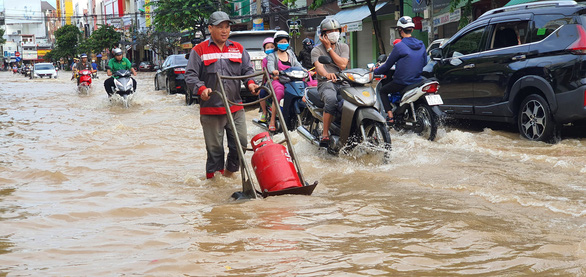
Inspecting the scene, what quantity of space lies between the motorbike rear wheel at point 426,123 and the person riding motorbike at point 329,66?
1.57 meters

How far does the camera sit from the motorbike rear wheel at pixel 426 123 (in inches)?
346

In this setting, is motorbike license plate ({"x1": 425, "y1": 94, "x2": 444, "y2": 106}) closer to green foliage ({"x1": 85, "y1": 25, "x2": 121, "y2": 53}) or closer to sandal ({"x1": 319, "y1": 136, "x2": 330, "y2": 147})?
sandal ({"x1": 319, "y1": 136, "x2": 330, "y2": 147})

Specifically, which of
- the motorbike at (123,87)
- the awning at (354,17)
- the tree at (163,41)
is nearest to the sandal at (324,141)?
the motorbike at (123,87)

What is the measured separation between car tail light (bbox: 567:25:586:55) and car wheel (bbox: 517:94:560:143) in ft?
2.39

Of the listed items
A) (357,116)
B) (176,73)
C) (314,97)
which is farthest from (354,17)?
(357,116)

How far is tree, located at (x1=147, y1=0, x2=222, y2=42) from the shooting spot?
4666 centimetres

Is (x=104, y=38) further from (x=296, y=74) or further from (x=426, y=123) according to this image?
(x=426, y=123)

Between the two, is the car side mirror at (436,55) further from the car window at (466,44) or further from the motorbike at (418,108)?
the motorbike at (418,108)

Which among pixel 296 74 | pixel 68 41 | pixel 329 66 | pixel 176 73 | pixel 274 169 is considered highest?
pixel 68 41

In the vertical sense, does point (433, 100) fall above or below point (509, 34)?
below

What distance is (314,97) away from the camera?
325 inches

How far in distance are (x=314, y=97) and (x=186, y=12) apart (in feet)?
129

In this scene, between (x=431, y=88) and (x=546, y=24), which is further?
(x=431, y=88)

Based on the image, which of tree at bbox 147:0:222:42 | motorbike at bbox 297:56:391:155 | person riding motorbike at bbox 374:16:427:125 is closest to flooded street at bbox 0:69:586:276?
motorbike at bbox 297:56:391:155
